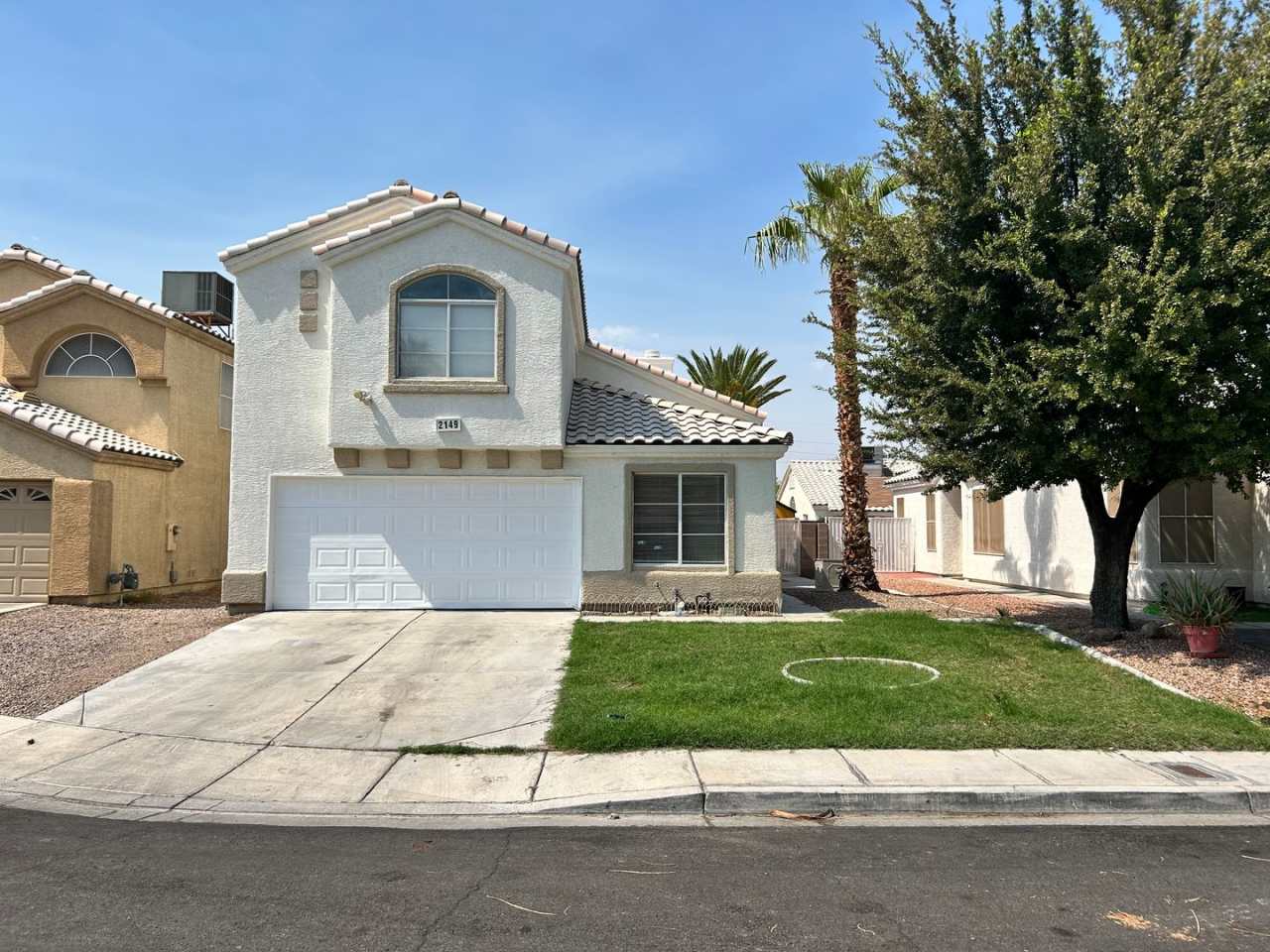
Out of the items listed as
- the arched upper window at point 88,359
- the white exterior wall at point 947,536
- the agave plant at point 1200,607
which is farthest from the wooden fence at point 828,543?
the arched upper window at point 88,359

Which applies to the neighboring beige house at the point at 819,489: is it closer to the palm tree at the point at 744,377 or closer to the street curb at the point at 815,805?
the palm tree at the point at 744,377

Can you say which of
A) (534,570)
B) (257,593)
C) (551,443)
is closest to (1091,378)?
(551,443)

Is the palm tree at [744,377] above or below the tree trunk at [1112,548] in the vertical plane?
above

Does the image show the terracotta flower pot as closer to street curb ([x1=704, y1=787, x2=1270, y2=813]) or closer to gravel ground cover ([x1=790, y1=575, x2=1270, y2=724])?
gravel ground cover ([x1=790, y1=575, x2=1270, y2=724])

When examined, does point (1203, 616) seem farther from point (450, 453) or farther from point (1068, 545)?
point (450, 453)

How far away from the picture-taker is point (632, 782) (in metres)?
6.61

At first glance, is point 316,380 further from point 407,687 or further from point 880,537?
point 880,537

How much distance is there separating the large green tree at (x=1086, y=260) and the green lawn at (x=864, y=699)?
247cm

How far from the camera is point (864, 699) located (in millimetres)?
8516

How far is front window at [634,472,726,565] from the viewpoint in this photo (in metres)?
14.0

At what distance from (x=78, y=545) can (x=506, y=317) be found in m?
8.20

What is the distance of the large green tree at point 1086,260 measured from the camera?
907cm

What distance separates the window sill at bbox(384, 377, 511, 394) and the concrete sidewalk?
6748mm

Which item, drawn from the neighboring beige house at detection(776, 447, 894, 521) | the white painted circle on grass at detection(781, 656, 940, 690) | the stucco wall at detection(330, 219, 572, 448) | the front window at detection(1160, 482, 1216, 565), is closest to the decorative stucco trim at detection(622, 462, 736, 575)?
the stucco wall at detection(330, 219, 572, 448)
